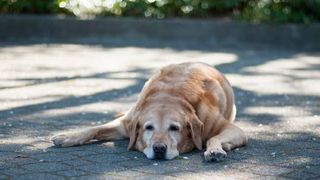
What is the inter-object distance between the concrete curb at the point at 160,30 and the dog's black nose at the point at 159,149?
755cm

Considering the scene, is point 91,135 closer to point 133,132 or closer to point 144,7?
point 133,132

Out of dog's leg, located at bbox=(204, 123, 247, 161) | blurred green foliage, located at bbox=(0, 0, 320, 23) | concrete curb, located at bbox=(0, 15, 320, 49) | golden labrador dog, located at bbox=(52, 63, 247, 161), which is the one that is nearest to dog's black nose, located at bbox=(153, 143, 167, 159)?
golden labrador dog, located at bbox=(52, 63, 247, 161)

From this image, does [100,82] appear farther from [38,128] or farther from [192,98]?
[192,98]

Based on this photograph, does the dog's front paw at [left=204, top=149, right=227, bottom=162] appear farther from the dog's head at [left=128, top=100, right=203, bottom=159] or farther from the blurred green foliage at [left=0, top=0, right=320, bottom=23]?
the blurred green foliage at [left=0, top=0, right=320, bottom=23]

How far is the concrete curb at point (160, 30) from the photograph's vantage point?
12.6m

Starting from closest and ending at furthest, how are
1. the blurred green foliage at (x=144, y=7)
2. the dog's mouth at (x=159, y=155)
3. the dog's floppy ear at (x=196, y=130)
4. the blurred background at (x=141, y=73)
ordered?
the blurred background at (x=141, y=73)
the dog's mouth at (x=159, y=155)
the dog's floppy ear at (x=196, y=130)
the blurred green foliage at (x=144, y=7)

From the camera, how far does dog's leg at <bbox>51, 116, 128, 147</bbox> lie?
5910mm

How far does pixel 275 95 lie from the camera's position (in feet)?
28.0

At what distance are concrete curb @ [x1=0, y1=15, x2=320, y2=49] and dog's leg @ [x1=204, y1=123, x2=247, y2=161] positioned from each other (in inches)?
270

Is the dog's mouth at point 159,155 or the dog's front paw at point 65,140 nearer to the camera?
the dog's mouth at point 159,155

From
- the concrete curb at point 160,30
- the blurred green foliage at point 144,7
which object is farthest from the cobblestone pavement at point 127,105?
the blurred green foliage at point 144,7

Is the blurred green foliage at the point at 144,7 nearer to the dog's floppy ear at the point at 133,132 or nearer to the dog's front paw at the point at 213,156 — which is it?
the dog's floppy ear at the point at 133,132

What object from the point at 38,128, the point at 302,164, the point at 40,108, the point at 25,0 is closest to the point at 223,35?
the point at 25,0

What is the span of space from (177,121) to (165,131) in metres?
0.13
